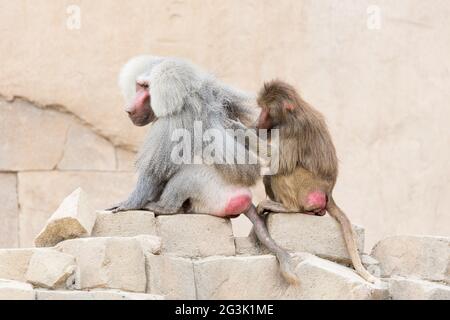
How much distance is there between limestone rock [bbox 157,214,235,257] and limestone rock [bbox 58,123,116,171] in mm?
3610

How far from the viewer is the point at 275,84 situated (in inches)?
263

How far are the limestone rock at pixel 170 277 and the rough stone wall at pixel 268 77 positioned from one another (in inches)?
146

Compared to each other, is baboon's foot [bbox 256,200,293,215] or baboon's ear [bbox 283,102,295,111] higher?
baboon's ear [bbox 283,102,295,111]

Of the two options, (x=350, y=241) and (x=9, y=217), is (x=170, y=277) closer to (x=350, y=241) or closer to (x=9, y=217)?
(x=350, y=241)

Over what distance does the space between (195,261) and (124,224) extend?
499mm

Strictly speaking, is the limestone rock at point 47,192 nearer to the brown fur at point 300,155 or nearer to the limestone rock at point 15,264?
the brown fur at point 300,155

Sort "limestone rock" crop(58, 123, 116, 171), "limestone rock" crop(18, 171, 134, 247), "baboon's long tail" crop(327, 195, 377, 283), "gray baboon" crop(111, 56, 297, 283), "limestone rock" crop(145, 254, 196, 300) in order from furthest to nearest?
"limestone rock" crop(58, 123, 116, 171) < "limestone rock" crop(18, 171, 134, 247) < "gray baboon" crop(111, 56, 297, 283) < "baboon's long tail" crop(327, 195, 377, 283) < "limestone rock" crop(145, 254, 196, 300)

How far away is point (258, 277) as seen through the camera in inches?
252

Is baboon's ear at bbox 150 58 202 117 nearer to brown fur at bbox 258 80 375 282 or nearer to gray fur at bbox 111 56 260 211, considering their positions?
gray fur at bbox 111 56 260 211

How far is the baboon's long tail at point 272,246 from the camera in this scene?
6305mm

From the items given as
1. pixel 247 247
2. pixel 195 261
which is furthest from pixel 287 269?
pixel 195 261

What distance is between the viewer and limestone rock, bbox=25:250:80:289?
5.72 m

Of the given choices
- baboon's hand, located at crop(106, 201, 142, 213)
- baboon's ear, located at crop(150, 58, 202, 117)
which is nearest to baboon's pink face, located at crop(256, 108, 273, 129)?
baboon's ear, located at crop(150, 58, 202, 117)

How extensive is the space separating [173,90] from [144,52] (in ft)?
11.7
